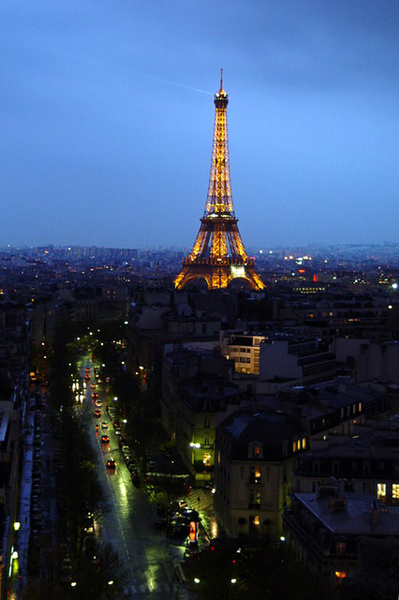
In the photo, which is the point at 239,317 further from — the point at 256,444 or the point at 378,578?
the point at 378,578

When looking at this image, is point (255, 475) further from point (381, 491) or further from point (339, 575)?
point (339, 575)

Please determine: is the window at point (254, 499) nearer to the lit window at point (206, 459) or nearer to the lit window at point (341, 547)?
the lit window at point (206, 459)

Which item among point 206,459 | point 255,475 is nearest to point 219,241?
point 206,459

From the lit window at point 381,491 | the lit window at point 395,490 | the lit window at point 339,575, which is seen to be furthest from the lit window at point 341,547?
the lit window at point 395,490

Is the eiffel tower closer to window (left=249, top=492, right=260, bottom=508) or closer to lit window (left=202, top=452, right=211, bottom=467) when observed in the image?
lit window (left=202, top=452, right=211, bottom=467)

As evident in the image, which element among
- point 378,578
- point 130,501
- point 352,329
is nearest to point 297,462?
point 130,501

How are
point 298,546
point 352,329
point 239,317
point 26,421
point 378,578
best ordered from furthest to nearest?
point 239,317
point 352,329
point 26,421
point 298,546
point 378,578
